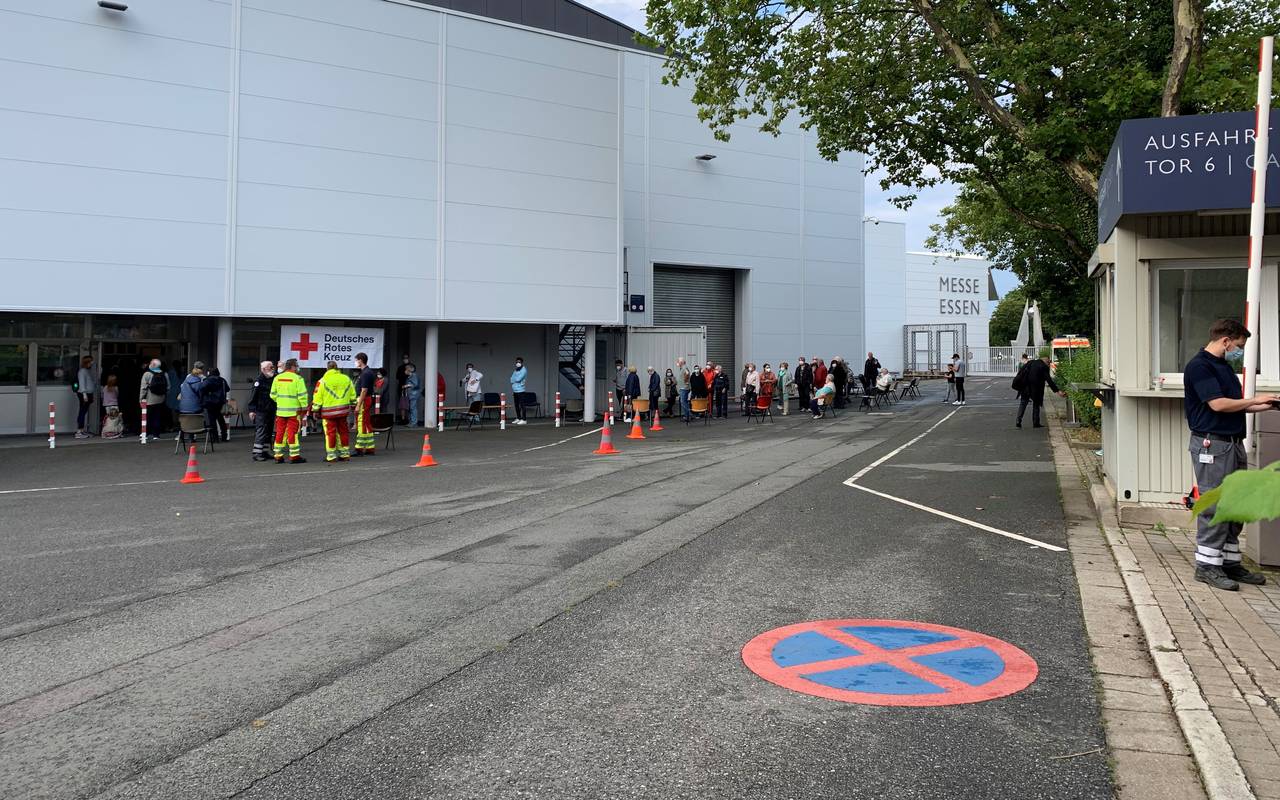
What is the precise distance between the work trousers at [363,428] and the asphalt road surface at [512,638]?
211 inches

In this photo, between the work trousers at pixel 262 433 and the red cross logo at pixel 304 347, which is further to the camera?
the red cross logo at pixel 304 347

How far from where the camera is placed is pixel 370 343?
23875 mm

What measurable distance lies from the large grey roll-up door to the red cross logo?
14.4m

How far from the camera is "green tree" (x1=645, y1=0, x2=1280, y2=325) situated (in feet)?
45.3

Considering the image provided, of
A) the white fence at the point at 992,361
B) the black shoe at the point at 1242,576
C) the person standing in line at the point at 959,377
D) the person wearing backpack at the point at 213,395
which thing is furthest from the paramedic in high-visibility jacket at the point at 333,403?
the white fence at the point at 992,361

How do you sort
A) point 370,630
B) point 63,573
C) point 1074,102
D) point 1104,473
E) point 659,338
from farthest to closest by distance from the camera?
point 659,338 < point 1074,102 < point 1104,473 < point 63,573 < point 370,630

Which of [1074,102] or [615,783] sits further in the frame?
[1074,102]

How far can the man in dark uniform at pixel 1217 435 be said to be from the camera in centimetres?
635

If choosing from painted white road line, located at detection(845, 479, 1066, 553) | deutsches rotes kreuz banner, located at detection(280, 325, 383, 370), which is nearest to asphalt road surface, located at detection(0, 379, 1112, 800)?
painted white road line, located at detection(845, 479, 1066, 553)

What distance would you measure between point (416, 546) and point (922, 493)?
632 cm

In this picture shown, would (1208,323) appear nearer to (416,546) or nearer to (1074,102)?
(416,546)

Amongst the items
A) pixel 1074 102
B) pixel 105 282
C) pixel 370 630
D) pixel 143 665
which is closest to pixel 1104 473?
pixel 1074 102

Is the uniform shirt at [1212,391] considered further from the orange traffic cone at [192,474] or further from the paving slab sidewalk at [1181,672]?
the orange traffic cone at [192,474]

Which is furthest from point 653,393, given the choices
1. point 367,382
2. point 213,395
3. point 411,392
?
point 213,395
